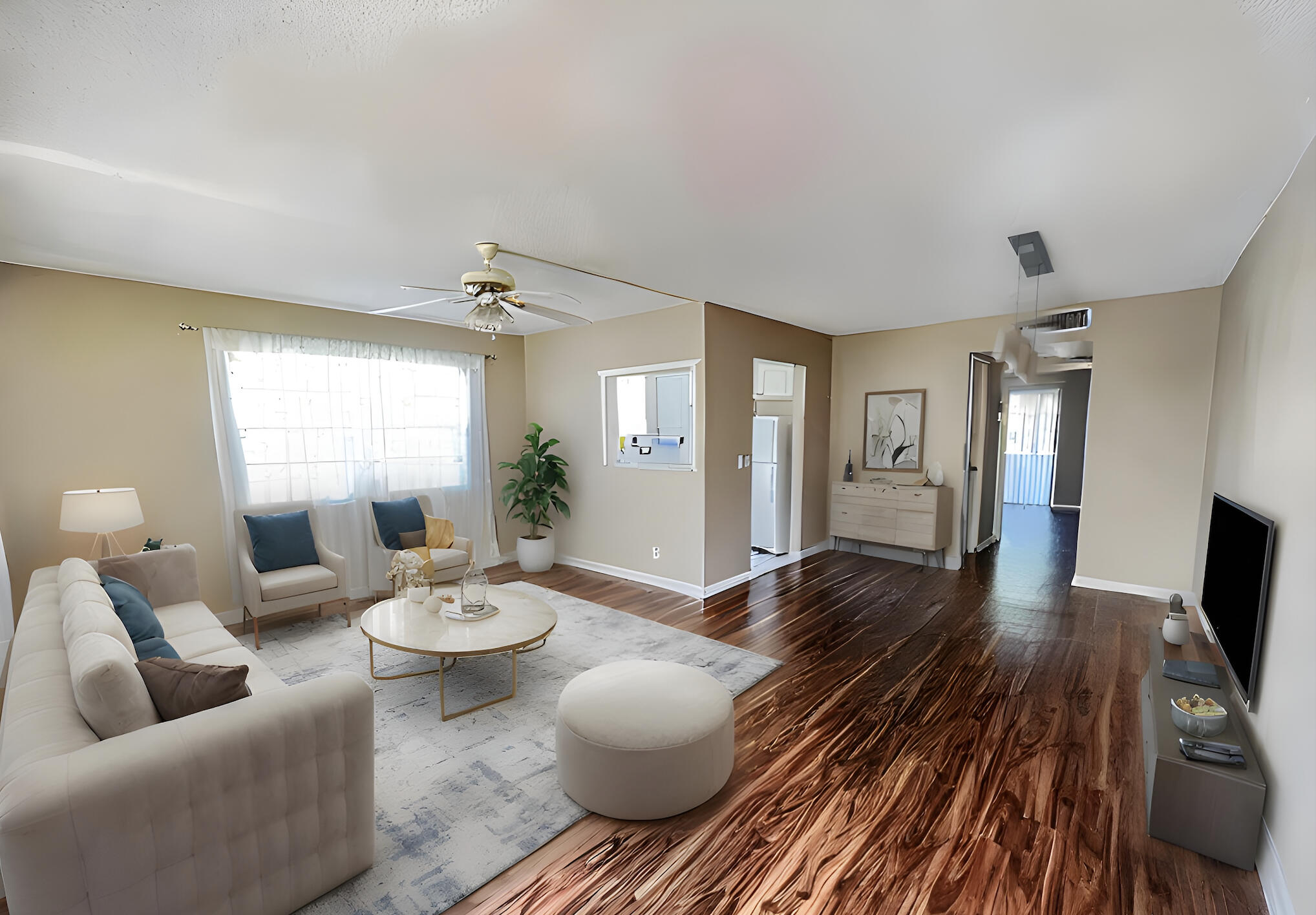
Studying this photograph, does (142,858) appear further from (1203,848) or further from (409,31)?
(1203,848)

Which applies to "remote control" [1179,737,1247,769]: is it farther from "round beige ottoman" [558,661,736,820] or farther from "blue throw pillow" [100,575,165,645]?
"blue throw pillow" [100,575,165,645]

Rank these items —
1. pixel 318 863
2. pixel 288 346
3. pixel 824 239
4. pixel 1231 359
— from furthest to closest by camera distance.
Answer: pixel 288 346 < pixel 1231 359 < pixel 824 239 < pixel 318 863

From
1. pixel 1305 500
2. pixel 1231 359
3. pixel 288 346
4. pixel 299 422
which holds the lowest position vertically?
pixel 1305 500

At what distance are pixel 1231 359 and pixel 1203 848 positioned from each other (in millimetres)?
2959

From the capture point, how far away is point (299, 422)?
4488 mm

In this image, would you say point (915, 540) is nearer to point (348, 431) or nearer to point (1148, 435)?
point (1148, 435)

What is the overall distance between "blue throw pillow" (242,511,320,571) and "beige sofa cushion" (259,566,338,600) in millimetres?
53

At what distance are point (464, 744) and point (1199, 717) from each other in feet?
9.82

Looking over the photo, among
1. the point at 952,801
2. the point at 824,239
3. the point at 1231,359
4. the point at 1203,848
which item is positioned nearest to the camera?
the point at 1203,848

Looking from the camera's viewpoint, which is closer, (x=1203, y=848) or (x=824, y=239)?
(x=1203, y=848)

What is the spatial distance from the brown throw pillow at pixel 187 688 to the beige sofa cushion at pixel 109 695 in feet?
0.17

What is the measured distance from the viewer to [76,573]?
2.66m

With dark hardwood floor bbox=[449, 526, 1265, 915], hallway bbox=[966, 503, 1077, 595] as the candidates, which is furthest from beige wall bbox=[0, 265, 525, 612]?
hallway bbox=[966, 503, 1077, 595]

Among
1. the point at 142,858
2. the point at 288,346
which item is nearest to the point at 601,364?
the point at 288,346
